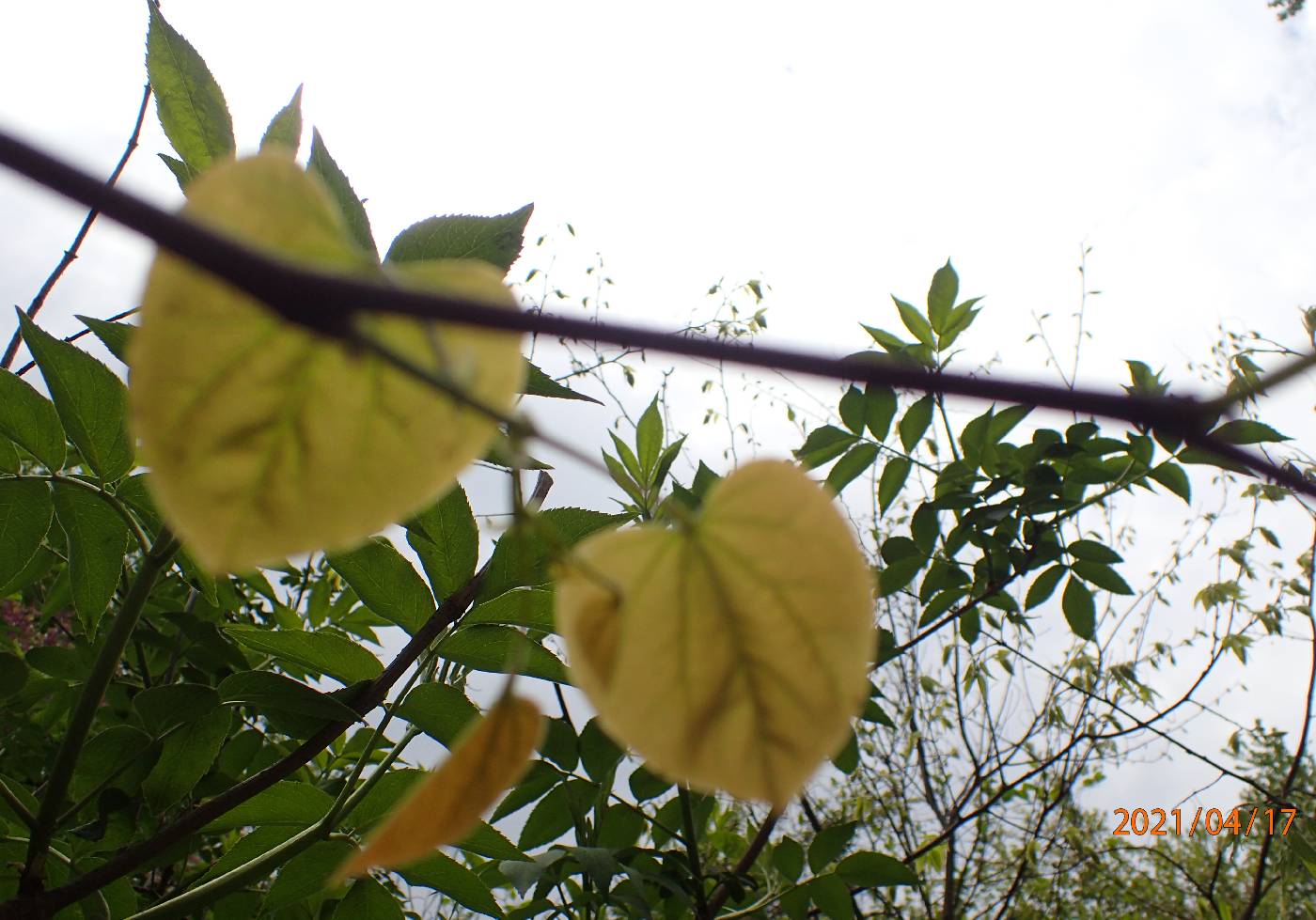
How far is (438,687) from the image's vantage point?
0.57 meters

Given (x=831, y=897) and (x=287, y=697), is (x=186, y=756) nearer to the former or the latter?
(x=287, y=697)

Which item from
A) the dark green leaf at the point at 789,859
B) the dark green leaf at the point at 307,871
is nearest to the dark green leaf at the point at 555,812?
the dark green leaf at the point at 789,859

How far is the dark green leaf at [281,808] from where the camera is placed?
2.05 ft

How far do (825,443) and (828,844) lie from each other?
0.52 m

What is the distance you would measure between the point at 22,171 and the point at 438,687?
1.61ft

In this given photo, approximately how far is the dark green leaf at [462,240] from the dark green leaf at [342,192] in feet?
0.07

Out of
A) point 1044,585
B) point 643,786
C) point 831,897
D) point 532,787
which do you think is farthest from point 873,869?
point 1044,585

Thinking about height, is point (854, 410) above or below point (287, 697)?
above

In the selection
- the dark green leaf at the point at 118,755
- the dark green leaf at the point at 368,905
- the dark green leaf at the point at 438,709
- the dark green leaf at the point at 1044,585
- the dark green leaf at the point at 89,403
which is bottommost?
the dark green leaf at the point at 368,905

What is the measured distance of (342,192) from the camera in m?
0.57

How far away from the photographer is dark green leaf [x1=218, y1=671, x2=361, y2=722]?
54 centimetres

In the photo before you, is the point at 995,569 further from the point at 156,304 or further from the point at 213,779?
the point at 156,304

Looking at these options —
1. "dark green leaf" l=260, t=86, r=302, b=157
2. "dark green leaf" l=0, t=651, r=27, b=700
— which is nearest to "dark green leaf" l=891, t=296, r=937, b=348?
"dark green leaf" l=260, t=86, r=302, b=157

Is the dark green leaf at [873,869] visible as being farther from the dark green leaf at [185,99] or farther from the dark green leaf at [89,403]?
the dark green leaf at [185,99]
